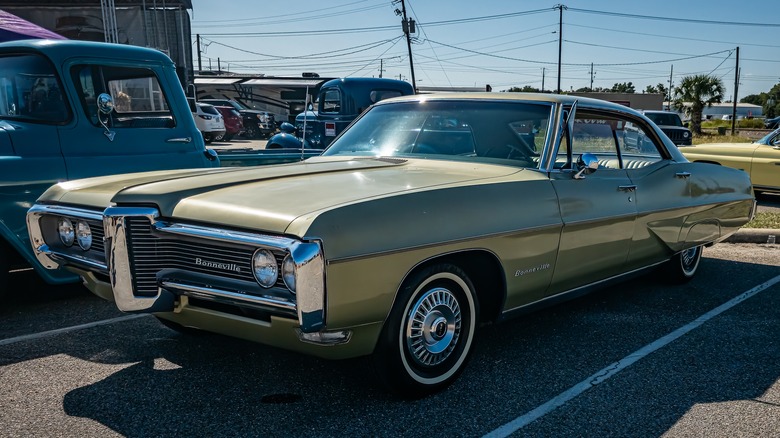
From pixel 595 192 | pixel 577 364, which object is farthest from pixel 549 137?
pixel 577 364

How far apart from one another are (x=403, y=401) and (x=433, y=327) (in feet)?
1.21

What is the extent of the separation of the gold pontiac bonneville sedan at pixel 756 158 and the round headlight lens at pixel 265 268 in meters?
9.87

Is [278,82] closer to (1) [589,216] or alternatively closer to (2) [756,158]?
(2) [756,158]

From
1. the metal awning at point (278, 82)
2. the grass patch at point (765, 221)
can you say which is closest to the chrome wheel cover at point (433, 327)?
the grass patch at point (765, 221)

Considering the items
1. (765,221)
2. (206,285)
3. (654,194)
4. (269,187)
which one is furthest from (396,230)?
(765,221)

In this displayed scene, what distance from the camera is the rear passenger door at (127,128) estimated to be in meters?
4.80

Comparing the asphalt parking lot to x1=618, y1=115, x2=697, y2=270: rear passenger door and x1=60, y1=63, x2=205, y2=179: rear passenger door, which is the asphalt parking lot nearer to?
x1=618, y1=115, x2=697, y2=270: rear passenger door

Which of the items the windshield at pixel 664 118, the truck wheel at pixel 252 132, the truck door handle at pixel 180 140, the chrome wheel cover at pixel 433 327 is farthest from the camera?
the truck wheel at pixel 252 132

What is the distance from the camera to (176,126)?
5383mm

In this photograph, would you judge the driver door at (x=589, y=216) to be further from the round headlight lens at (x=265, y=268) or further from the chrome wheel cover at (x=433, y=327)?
the round headlight lens at (x=265, y=268)

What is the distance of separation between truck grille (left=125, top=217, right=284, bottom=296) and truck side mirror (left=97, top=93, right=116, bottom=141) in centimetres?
224

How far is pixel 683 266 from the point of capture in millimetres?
5520

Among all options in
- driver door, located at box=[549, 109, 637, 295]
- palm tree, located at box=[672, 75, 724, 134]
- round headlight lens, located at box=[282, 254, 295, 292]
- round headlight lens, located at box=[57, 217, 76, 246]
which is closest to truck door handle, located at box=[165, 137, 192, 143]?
round headlight lens, located at box=[57, 217, 76, 246]

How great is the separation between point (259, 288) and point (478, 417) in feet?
3.76
